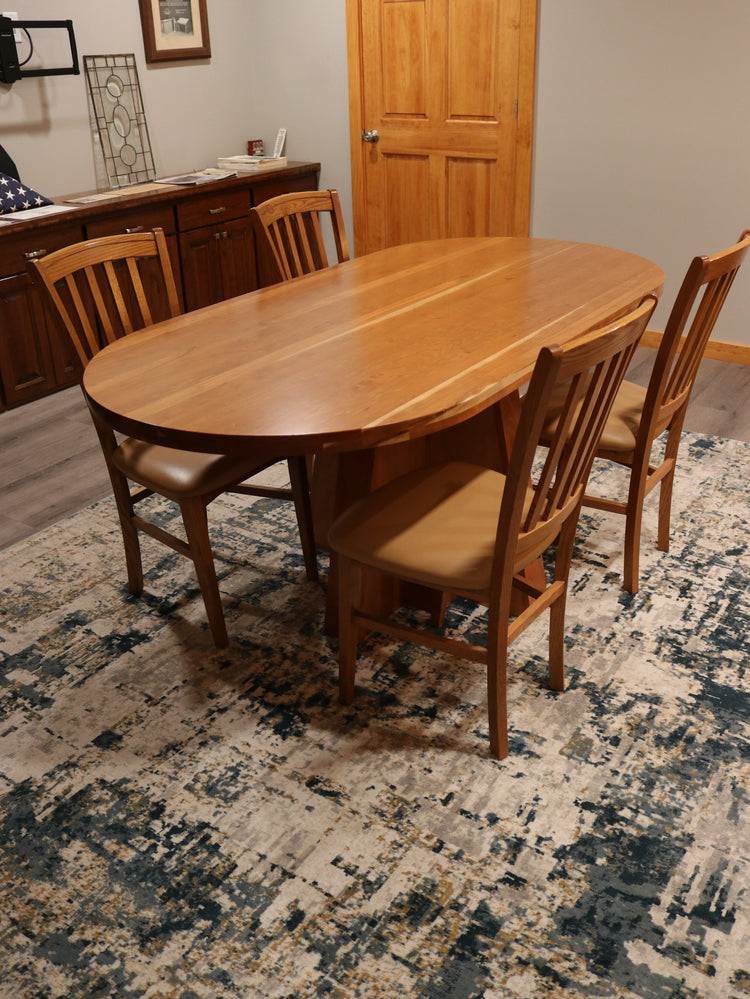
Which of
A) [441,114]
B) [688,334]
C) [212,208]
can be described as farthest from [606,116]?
[688,334]

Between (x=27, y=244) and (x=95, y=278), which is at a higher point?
(x=95, y=278)

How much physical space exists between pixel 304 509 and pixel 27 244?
2.02 m

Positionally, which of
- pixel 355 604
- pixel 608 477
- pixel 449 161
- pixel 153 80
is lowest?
pixel 608 477

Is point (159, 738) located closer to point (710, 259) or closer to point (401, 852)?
point (401, 852)

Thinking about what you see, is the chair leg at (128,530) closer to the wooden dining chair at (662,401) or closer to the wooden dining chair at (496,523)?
the wooden dining chair at (496,523)

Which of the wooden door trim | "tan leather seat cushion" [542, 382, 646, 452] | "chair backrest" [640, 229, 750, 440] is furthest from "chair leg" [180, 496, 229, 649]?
the wooden door trim

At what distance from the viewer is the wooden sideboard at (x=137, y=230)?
12.4 feet

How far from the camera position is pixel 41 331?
3941mm

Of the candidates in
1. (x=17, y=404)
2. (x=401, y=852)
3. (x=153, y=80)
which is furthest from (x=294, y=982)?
(x=153, y=80)

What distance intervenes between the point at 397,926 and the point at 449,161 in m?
4.07

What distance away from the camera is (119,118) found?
455cm

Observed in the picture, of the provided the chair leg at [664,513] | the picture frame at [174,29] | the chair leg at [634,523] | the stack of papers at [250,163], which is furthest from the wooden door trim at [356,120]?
the chair leg at [634,523]

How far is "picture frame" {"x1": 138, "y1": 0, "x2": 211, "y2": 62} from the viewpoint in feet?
15.2

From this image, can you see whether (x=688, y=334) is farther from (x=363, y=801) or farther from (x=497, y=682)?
(x=363, y=801)
